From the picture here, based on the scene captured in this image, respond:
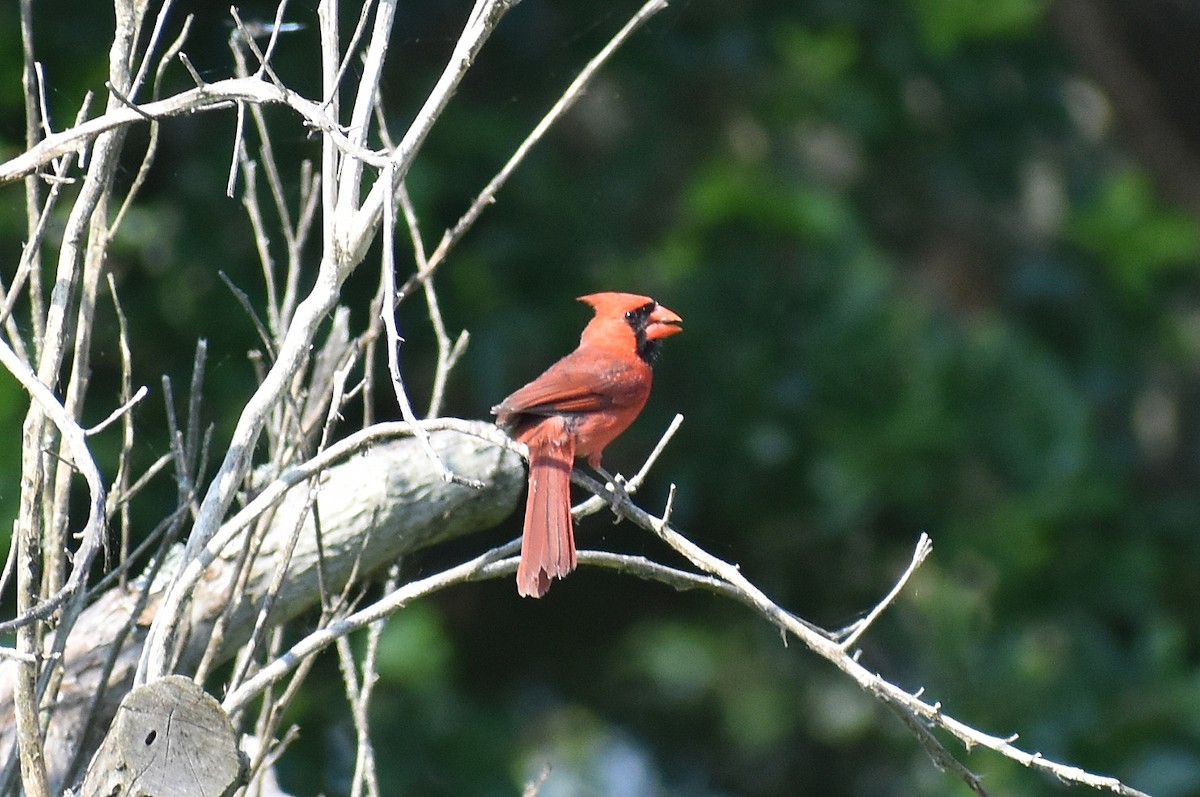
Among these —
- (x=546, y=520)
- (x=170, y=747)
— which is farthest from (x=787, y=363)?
(x=170, y=747)

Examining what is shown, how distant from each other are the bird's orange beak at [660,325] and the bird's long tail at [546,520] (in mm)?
545

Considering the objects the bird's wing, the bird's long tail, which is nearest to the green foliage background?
the bird's wing

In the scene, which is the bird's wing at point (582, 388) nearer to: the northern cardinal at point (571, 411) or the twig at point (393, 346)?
the northern cardinal at point (571, 411)

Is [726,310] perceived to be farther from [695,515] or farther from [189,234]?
[189,234]

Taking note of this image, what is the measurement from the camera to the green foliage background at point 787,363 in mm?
5414

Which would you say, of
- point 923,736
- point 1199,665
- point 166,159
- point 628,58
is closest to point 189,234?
point 166,159

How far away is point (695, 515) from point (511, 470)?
9.39ft

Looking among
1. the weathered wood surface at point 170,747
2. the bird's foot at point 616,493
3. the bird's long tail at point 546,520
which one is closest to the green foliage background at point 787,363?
the bird's long tail at point 546,520

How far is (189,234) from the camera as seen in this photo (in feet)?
17.4

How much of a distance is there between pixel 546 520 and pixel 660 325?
102cm

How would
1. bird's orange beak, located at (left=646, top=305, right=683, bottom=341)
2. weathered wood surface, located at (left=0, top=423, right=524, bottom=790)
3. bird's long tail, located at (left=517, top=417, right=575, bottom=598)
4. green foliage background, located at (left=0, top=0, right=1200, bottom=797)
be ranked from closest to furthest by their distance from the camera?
bird's long tail, located at (left=517, top=417, right=575, bottom=598) < weathered wood surface, located at (left=0, top=423, right=524, bottom=790) < bird's orange beak, located at (left=646, top=305, right=683, bottom=341) < green foliage background, located at (left=0, top=0, right=1200, bottom=797)

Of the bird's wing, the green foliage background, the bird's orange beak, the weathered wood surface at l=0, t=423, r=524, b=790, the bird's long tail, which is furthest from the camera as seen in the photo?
the green foliage background

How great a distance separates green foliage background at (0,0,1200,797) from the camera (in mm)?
5414

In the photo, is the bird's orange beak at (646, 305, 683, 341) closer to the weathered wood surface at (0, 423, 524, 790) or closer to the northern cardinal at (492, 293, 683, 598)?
the northern cardinal at (492, 293, 683, 598)
